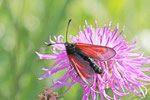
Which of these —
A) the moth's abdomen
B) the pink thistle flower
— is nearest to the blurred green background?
the pink thistle flower

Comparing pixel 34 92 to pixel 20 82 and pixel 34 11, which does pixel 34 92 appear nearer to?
pixel 20 82

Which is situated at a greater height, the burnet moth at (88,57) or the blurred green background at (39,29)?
the blurred green background at (39,29)

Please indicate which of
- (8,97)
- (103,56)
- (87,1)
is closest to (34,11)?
(87,1)

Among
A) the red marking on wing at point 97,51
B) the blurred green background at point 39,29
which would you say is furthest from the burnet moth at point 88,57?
the blurred green background at point 39,29

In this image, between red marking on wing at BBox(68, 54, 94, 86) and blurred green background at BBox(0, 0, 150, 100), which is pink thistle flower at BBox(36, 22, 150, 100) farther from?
blurred green background at BBox(0, 0, 150, 100)

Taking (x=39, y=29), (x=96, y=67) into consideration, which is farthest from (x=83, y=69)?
(x=39, y=29)

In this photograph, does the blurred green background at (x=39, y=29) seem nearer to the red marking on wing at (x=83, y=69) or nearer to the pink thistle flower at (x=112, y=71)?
the pink thistle flower at (x=112, y=71)
